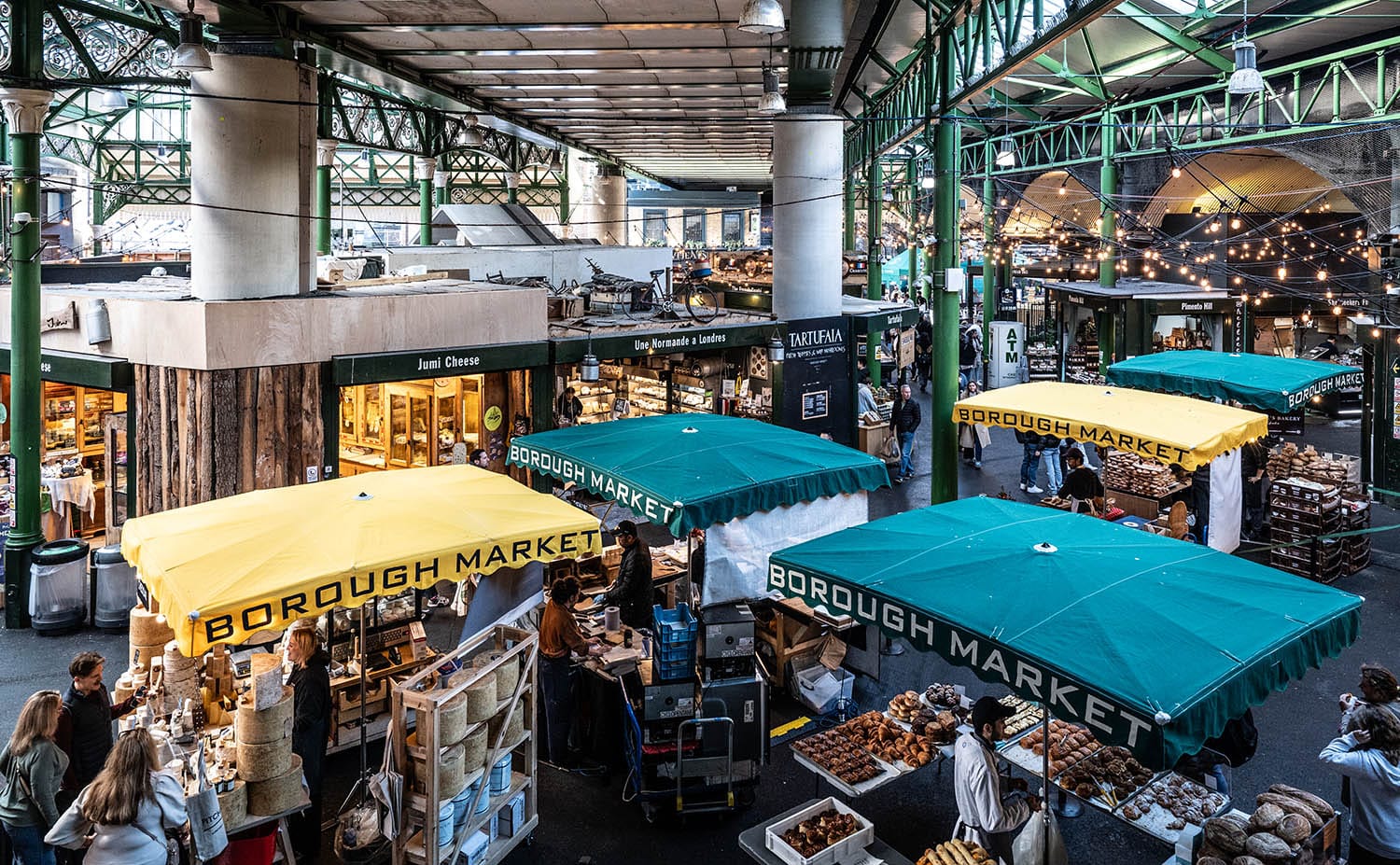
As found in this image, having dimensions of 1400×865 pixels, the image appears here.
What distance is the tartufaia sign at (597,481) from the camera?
746 centimetres

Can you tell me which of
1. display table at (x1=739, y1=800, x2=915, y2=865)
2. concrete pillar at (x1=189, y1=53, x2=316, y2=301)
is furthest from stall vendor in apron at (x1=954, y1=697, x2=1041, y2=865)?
concrete pillar at (x1=189, y1=53, x2=316, y2=301)

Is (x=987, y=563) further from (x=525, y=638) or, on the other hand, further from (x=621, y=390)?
(x=621, y=390)

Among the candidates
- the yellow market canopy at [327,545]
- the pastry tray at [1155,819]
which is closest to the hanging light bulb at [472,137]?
the yellow market canopy at [327,545]

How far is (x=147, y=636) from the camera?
24.2ft

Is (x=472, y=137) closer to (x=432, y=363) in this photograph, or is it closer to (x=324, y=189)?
(x=324, y=189)

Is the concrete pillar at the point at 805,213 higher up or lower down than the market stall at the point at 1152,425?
higher up

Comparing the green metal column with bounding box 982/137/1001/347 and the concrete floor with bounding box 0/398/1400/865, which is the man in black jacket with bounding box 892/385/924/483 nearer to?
the concrete floor with bounding box 0/398/1400/865

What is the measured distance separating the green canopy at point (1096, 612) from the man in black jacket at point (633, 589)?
118 inches

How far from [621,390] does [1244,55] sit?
35.9 ft

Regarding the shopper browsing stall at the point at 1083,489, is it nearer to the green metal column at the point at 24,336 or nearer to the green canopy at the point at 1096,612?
the green canopy at the point at 1096,612

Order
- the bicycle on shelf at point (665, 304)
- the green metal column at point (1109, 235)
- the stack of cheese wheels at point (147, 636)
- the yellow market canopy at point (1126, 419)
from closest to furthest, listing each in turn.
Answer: the stack of cheese wheels at point (147, 636), the yellow market canopy at point (1126, 419), the bicycle on shelf at point (665, 304), the green metal column at point (1109, 235)

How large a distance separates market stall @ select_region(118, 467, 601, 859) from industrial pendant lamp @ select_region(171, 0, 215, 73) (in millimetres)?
4552

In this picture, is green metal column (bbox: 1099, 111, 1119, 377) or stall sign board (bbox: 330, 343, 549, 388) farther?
green metal column (bbox: 1099, 111, 1119, 377)

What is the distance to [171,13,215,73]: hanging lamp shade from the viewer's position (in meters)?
9.01
